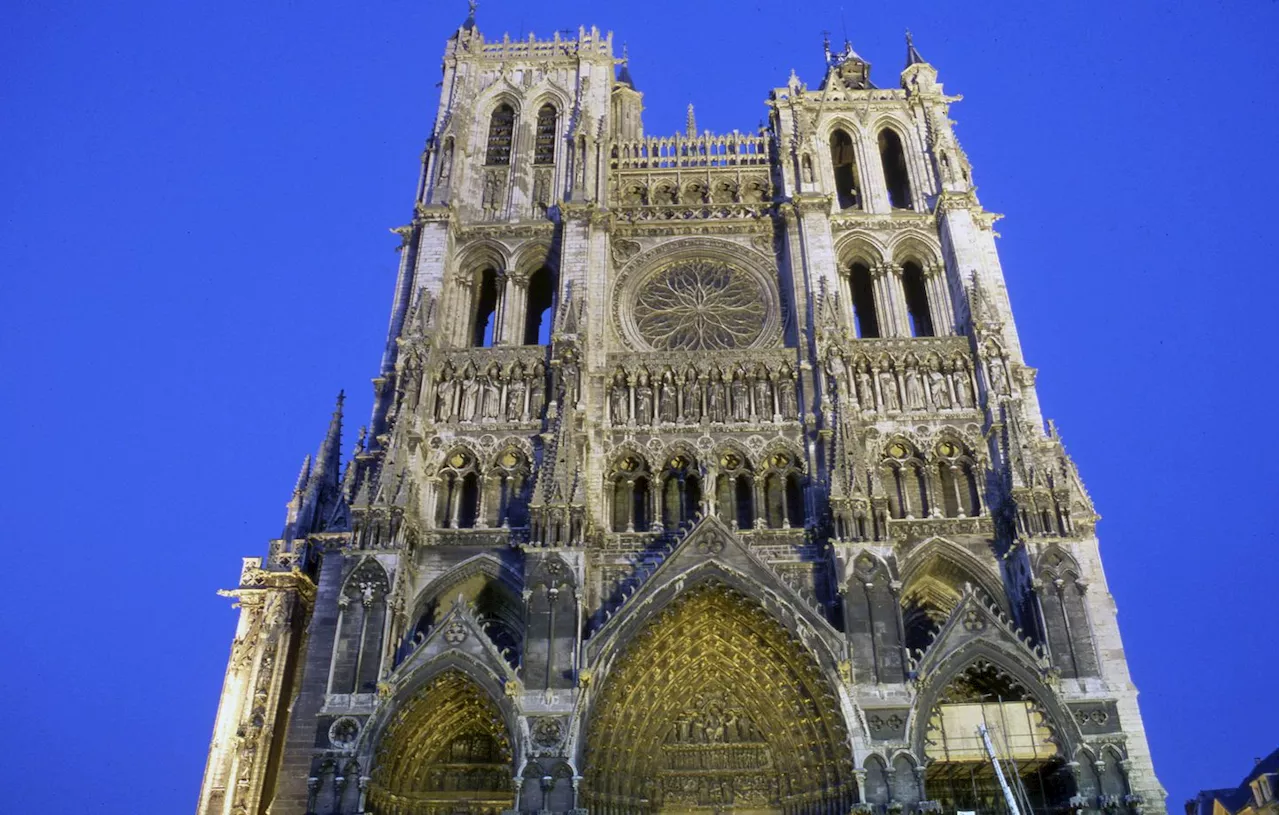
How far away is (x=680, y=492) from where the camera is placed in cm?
2664

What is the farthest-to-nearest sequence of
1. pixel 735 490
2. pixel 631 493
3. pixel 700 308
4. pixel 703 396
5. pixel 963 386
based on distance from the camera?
pixel 700 308
pixel 703 396
pixel 963 386
pixel 631 493
pixel 735 490

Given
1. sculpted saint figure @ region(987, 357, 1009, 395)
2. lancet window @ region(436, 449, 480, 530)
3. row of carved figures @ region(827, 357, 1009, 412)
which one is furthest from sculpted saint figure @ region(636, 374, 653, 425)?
sculpted saint figure @ region(987, 357, 1009, 395)

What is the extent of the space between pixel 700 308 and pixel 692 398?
157 inches

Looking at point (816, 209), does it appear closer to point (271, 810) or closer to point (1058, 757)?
point (1058, 757)

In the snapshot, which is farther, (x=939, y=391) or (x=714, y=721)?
(x=939, y=391)

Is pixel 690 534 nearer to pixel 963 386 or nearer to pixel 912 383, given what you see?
pixel 912 383

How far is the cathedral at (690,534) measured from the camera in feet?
72.7

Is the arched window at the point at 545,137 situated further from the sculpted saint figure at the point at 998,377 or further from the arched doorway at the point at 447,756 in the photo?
the arched doorway at the point at 447,756

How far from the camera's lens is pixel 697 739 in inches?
961

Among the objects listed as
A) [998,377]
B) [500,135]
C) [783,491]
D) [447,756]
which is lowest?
[447,756]

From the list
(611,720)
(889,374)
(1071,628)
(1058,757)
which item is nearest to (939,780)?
(1058,757)

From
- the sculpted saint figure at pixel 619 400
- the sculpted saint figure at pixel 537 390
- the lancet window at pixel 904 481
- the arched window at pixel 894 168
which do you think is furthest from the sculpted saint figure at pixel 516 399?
the arched window at pixel 894 168

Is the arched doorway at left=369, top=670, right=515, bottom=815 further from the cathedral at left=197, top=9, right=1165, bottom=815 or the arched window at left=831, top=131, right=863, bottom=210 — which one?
the arched window at left=831, top=131, right=863, bottom=210

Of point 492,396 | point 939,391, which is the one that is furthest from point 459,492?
point 939,391
